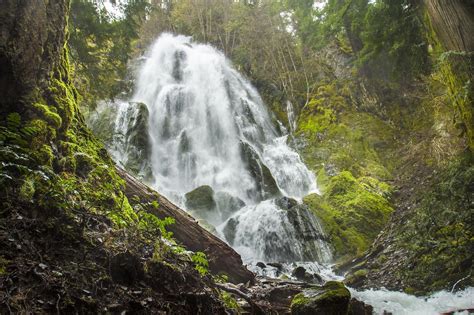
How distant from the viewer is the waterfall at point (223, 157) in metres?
10.6

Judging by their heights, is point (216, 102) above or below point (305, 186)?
above

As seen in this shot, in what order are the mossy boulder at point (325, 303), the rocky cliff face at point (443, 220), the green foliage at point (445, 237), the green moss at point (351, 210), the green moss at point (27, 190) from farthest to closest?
the green moss at point (351, 210)
the rocky cliff face at point (443, 220)
the green foliage at point (445, 237)
the mossy boulder at point (325, 303)
the green moss at point (27, 190)

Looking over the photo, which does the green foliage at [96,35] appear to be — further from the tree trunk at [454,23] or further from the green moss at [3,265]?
the green moss at [3,265]

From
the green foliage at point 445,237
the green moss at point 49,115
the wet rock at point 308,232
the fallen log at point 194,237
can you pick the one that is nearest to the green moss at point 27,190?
the green moss at point 49,115

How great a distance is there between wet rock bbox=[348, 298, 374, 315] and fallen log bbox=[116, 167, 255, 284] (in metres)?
1.64

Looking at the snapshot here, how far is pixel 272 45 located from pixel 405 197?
13796mm

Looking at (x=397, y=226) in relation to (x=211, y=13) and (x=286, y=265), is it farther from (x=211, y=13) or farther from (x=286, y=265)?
(x=211, y=13)

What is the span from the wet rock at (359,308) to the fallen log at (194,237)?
5.38 ft

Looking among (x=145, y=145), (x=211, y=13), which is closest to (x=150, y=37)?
(x=211, y=13)

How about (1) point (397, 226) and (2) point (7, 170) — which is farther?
(1) point (397, 226)

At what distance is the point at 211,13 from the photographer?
25.3 metres

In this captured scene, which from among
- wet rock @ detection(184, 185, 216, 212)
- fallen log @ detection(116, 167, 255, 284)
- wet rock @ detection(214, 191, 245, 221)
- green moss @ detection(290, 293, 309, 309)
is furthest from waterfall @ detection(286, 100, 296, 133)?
green moss @ detection(290, 293, 309, 309)

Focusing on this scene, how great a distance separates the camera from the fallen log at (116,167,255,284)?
5.59 metres

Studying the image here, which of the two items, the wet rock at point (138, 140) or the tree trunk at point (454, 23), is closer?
the tree trunk at point (454, 23)
